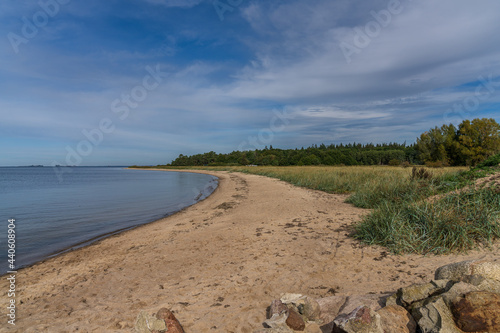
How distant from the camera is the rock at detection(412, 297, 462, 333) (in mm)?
2502

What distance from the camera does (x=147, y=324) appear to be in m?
2.87

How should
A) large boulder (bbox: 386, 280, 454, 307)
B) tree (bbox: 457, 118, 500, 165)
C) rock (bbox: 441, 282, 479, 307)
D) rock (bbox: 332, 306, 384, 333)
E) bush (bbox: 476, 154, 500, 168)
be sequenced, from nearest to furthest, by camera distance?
rock (bbox: 332, 306, 384, 333)
rock (bbox: 441, 282, 479, 307)
large boulder (bbox: 386, 280, 454, 307)
bush (bbox: 476, 154, 500, 168)
tree (bbox: 457, 118, 500, 165)

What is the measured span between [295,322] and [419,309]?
135 cm

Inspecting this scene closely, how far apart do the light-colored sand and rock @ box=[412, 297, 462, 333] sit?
1.31 metres

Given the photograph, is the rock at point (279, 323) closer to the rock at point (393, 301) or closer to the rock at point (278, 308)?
the rock at point (278, 308)

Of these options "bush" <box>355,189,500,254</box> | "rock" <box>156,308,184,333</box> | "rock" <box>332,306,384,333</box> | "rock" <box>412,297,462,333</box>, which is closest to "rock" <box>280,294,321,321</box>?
"rock" <box>332,306,384,333</box>

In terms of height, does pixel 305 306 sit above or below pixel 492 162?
below

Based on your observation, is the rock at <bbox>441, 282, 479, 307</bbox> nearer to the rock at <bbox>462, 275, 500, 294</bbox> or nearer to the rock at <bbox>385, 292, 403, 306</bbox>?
the rock at <bbox>462, 275, 500, 294</bbox>

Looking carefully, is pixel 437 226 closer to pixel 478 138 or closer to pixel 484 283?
pixel 484 283

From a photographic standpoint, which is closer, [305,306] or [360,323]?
[360,323]

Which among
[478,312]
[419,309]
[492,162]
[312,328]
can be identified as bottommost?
[312,328]

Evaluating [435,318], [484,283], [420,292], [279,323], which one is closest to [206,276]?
[279,323]

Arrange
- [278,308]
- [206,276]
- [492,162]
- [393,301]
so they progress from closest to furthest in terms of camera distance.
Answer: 1. [393,301]
2. [278,308]
3. [206,276]
4. [492,162]

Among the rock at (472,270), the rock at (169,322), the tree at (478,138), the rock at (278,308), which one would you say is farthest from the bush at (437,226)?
the tree at (478,138)
